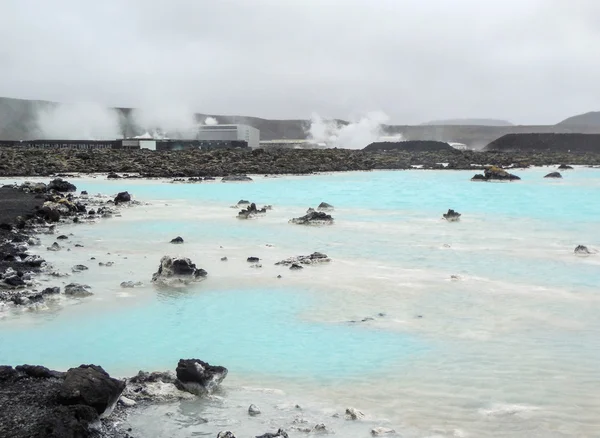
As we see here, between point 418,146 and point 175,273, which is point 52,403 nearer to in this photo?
point 175,273

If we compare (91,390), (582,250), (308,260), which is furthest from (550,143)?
(91,390)

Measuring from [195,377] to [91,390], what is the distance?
0.93 m

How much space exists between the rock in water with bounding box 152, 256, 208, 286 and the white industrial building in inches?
2557

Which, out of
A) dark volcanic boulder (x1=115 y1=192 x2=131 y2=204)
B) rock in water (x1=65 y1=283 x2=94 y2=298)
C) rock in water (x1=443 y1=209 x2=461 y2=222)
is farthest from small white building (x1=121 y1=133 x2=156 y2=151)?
rock in water (x1=65 y1=283 x2=94 y2=298)

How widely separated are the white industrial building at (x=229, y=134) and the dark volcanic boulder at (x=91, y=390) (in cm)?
6946

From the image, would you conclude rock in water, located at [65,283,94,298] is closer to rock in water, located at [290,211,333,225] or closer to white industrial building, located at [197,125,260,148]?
rock in water, located at [290,211,333,225]

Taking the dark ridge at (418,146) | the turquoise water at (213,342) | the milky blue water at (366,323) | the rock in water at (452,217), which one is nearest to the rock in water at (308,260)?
the milky blue water at (366,323)

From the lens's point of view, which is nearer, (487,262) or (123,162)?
(487,262)

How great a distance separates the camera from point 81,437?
135 inches

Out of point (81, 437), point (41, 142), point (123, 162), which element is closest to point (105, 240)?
point (81, 437)

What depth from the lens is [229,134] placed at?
244 feet

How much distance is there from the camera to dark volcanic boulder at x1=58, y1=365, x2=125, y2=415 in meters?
3.71

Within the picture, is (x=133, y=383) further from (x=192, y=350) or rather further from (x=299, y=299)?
(x=299, y=299)

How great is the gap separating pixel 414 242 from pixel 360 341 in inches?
256
